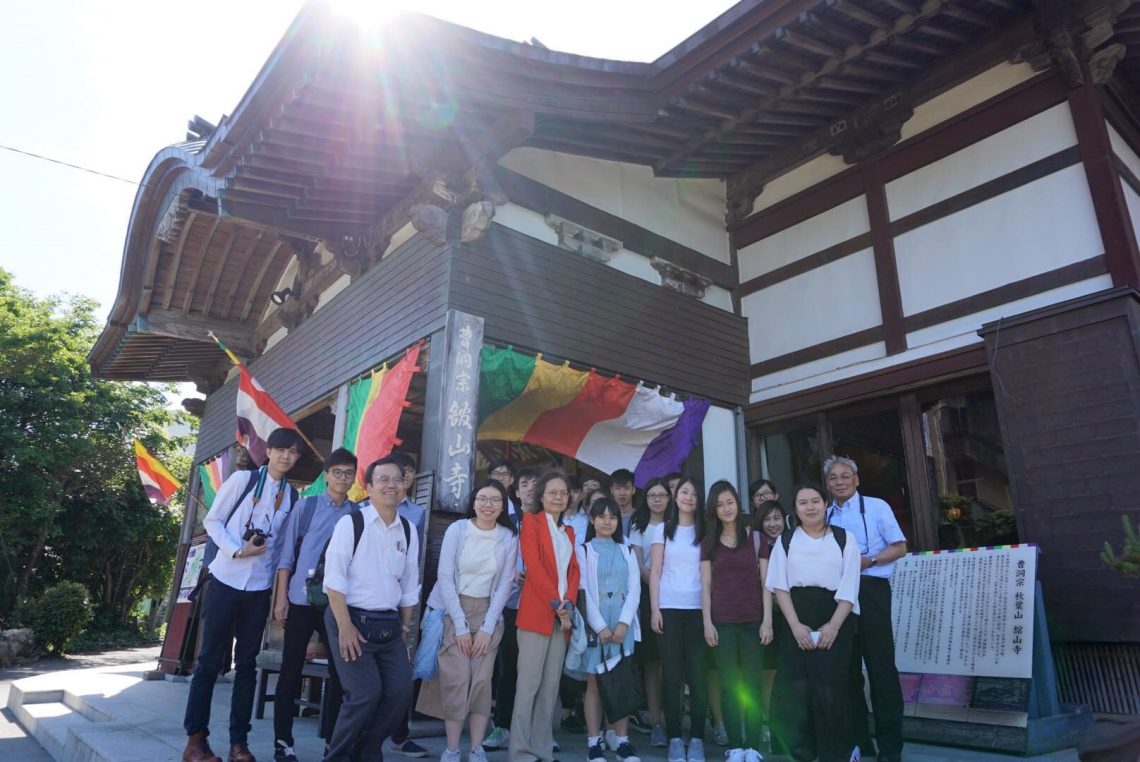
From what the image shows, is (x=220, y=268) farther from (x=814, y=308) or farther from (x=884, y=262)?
(x=884, y=262)

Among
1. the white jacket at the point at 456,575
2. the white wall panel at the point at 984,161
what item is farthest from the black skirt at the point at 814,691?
the white wall panel at the point at 984,161

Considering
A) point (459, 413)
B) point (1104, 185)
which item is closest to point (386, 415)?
point (459, 413)

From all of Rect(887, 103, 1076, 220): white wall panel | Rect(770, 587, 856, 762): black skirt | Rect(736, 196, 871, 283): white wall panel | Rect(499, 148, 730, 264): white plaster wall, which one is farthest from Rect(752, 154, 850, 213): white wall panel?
Rect(770, 587, 856, 762): black skirt

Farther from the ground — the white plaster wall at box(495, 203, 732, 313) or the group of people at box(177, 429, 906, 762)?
the white plaster wall at box(495, 203, 732, 313)

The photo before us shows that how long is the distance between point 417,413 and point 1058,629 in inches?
305

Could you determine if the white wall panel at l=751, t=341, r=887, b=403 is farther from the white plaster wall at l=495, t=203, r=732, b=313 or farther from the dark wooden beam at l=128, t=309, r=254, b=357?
the dark wooden beam at l=128, t=309, r=254, b=357

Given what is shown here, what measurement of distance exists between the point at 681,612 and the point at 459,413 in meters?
2.51

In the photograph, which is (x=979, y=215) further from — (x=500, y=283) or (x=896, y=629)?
(x=500, y=283)

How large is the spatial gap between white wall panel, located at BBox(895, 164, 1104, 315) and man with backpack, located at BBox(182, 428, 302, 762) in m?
6.17

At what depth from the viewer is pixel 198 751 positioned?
3.80 meters

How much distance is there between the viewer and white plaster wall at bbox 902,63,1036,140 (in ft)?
23.1

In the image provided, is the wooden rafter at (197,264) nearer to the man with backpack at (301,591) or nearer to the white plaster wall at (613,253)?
the white plaster wall at (613,253)

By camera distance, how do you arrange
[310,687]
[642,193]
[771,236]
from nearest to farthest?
[310,687], [642,193], [771,236]

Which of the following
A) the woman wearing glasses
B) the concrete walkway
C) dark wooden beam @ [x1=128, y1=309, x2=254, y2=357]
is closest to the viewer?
the concrete walkway
